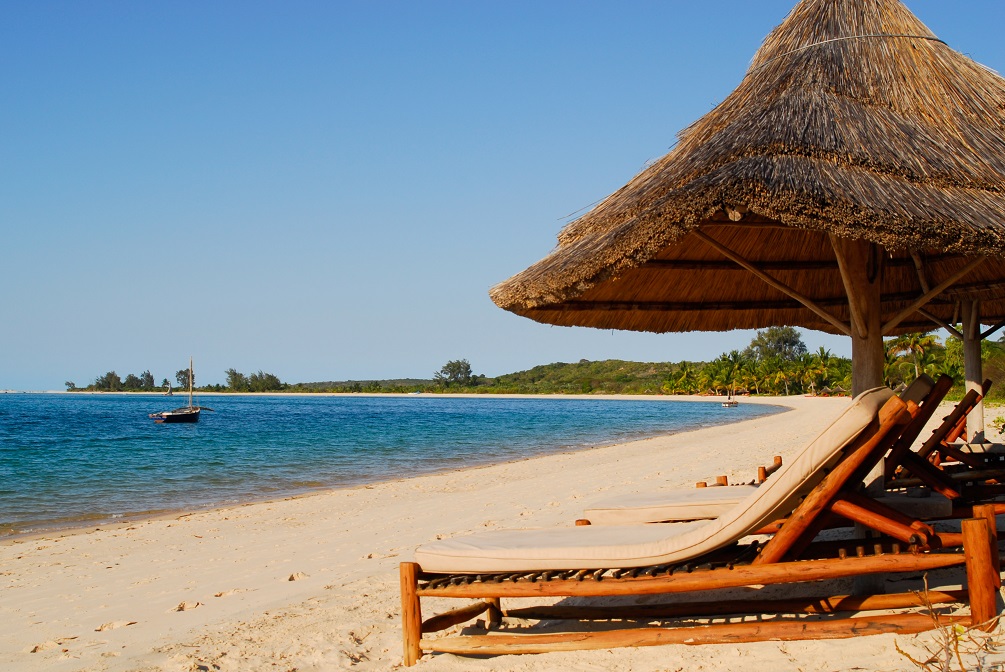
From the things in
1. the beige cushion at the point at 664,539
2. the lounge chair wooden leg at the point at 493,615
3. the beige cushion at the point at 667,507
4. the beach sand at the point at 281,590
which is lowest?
the beach sand at the point at 281,590

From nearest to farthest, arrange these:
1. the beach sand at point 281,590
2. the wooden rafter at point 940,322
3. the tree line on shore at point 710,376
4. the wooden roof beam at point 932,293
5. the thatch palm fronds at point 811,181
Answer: the beach sand at point 281,590 → the thatch palm fronds at point 811,181 → the wooden roof beam at point 932,293 → the wooden rafter at point 940,322 → the tree line on shore at point 710,376

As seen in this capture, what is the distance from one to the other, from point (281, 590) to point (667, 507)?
246 centimetres

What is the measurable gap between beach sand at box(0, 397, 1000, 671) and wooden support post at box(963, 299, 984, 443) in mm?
2898

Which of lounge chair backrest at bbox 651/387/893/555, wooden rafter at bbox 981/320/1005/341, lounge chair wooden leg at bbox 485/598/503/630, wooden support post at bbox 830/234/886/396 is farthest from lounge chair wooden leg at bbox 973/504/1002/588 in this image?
wooden rafter at bbox 981/320/1005/341

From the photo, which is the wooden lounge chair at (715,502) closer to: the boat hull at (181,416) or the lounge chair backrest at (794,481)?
the lounge chair backrest at (794,481)

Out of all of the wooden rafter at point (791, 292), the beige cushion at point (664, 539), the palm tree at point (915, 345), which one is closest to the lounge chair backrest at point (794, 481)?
the beige cushion at point (664, 539)

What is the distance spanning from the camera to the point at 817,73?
3871 mm

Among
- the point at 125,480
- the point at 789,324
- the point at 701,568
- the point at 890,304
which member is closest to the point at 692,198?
the point at 701,568

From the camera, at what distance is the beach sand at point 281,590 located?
2877 millimetres

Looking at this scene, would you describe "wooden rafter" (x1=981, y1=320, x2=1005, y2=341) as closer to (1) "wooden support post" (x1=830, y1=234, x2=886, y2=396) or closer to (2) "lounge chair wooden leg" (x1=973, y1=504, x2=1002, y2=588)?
(1) "wooden support post" (x1=830, y1=234, x2=886, y2=396)

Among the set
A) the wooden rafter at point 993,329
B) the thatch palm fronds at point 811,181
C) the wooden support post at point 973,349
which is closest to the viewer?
the thatch palm fronds at point 811,181

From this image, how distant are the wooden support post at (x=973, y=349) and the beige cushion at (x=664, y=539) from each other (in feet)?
15.9

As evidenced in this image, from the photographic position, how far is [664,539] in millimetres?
2795

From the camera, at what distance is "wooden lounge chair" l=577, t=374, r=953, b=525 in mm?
3207
